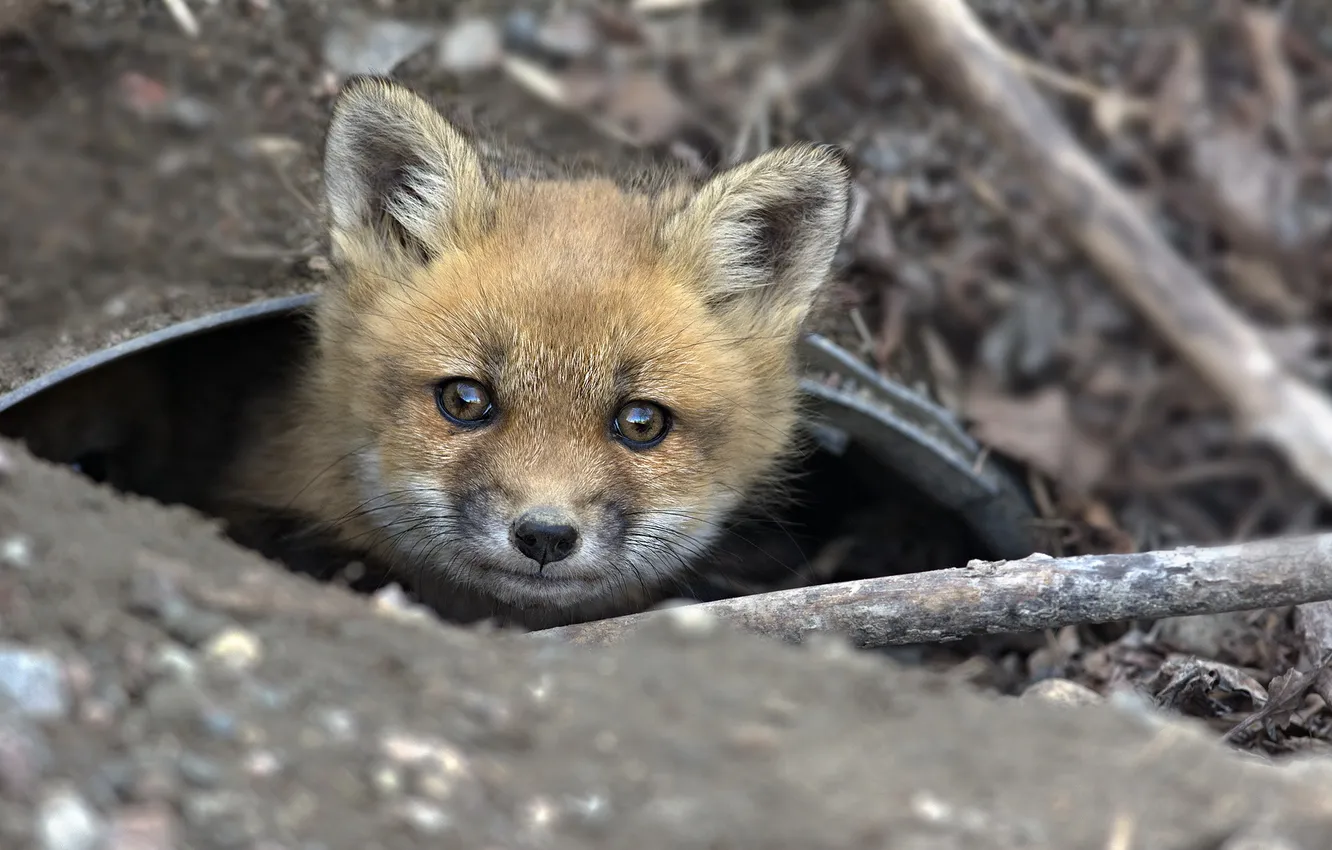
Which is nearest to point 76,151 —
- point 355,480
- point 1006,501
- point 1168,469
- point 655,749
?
point 355,480

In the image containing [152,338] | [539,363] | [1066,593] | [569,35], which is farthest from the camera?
[569,35]

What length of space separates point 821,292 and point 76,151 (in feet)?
12.0

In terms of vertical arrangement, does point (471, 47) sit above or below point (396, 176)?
below

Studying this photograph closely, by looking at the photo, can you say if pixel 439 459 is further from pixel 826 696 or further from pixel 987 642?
pixel 987 642

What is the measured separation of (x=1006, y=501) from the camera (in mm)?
5770

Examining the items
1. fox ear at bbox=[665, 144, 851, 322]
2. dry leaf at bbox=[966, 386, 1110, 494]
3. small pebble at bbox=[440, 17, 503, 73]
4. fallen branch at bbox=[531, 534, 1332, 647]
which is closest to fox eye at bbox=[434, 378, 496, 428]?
fox ear at bbox=[665, 144, 851, 322]

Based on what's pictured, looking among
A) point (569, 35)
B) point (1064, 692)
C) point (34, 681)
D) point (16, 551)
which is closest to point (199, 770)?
point (34, 681)

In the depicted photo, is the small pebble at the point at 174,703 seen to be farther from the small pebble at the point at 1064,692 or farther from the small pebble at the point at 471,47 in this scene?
the small pebble at the point at 471,47

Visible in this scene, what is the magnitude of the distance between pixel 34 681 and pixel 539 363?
7.55 ft

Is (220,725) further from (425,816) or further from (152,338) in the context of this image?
(152,338)

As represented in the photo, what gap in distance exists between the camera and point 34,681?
2.23 metres

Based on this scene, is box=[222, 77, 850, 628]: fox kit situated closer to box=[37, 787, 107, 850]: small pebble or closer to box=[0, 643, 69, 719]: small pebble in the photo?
box=[0, 643, 69, 719]: small pebble

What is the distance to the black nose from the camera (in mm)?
4074

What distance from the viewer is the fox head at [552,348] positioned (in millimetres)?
4340
